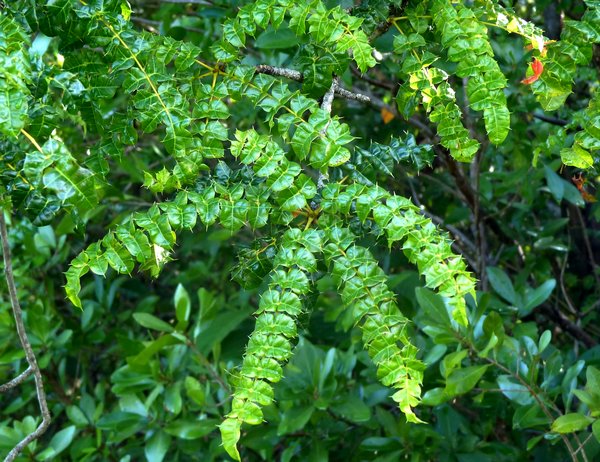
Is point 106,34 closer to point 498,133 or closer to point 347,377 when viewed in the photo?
point 498,133

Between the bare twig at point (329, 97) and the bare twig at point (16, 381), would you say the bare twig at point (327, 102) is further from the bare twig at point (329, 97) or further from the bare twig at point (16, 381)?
the bare twig at point (16, 381)

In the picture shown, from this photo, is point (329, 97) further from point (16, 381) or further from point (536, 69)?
point (16, 381)

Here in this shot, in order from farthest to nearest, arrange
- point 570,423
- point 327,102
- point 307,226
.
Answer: point 570,423, point 327,102, point 307,226

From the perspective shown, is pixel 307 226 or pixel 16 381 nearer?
pixel 307 226

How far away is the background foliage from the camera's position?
3.82 ft

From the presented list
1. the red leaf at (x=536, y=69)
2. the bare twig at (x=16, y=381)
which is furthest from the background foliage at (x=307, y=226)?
the bare twig at (x=16, y=381)

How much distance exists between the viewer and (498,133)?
122cm

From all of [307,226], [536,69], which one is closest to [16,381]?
[307,226]

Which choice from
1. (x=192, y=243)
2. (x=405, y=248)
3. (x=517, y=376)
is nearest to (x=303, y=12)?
(x=405, y=248)

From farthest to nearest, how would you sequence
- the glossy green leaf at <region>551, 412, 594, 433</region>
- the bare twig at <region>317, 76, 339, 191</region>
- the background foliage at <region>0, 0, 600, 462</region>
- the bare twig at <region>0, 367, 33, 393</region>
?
the glossy green leaf at <region>551, 412, 594, 433</region> → the bare twig at <region>0, 367, 33, 393</region> → the bare twig at <region>317, 76, 339, 191</region> → the background foliage at <region>0, 0, 600, 462</region>

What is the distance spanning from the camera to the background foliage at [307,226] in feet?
3.82

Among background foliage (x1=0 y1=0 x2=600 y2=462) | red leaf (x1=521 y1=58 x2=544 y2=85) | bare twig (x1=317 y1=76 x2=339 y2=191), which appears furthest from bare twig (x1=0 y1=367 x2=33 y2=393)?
red leaf (x1=521 y1=58 x2=544 y2=85)

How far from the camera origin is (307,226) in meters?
1.22

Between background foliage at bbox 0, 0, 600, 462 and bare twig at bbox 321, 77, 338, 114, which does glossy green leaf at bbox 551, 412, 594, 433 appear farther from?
bare twig at bbox 321, 77, 338, 114
